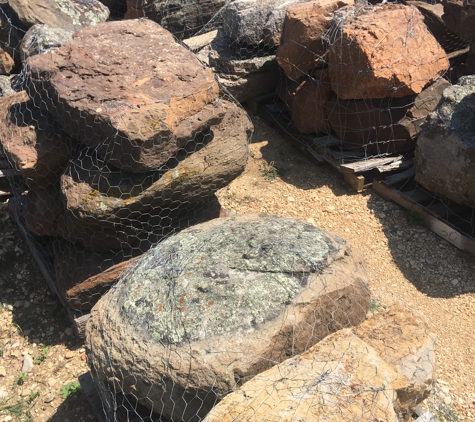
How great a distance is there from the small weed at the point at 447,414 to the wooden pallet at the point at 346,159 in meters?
2.46

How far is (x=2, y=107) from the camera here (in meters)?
4.38

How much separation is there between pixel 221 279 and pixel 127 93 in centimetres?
159

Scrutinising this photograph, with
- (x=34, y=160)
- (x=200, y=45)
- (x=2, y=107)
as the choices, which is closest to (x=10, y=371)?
(x=34, y=160)

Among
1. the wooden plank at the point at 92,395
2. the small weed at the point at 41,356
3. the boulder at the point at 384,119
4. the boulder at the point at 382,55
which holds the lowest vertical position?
the small weed at the point at 41,356

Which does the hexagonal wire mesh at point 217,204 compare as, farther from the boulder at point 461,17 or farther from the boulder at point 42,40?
the boulder at point 461,17

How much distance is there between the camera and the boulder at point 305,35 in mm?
5586

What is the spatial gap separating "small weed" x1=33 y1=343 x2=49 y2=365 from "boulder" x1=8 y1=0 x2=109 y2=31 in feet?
14.2

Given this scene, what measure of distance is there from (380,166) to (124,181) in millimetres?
2894

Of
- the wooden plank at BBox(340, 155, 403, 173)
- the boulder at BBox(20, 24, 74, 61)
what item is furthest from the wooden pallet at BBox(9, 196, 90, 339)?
the wooden plank at BBox(340, 155, 403, 173)

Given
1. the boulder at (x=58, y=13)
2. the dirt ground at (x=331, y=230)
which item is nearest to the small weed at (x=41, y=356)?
the dirt ground at (x=331, y=230)

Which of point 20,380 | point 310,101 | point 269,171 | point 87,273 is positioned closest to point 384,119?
point 310,101

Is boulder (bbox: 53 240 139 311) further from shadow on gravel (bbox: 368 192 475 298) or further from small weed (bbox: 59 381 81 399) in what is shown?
shadow on gravel (bbox: 368 192 475 298)

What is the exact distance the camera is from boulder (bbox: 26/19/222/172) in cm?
350

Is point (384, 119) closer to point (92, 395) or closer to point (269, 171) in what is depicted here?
point (269, 171)
